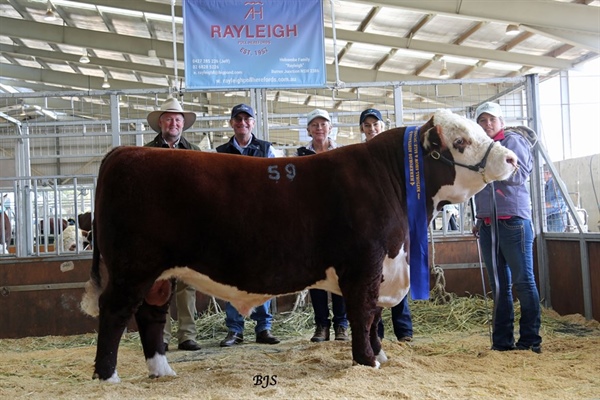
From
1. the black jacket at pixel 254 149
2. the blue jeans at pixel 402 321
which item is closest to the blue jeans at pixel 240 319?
the blue jeans at pixel 402 321

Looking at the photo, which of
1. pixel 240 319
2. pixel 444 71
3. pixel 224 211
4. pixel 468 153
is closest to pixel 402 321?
pixel 240 319

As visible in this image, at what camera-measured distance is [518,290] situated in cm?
506

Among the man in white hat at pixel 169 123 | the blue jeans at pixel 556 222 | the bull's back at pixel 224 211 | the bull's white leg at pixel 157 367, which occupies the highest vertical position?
the man in white hat at pixel 169 123

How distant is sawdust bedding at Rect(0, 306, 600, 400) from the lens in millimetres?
3725

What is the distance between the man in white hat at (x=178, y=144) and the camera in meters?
5.80

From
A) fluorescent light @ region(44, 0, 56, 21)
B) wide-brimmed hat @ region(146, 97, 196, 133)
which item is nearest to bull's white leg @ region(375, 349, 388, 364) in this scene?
wide-brimmed hat @ region(146, 97, 196, 133)

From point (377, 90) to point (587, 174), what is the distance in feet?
20.3

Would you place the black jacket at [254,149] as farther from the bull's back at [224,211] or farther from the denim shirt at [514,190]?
the denim shirt at [514,190]

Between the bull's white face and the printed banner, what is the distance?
3.01 metres

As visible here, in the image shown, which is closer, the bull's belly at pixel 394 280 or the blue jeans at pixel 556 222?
the bull's belly at pixel 394 280

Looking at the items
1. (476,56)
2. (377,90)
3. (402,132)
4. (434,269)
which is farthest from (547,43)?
(402,132)

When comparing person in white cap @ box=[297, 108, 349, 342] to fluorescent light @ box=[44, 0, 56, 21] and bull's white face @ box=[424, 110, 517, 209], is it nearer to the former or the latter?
bull's white face @ box=[424, 110, 517, 209]

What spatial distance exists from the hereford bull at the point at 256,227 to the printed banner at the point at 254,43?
2.96 m

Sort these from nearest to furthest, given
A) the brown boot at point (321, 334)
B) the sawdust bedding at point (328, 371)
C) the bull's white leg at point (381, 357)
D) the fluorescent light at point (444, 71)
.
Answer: the sawdust bedding at point (328, 371), the bull's white leg at point (381, 357), the brown boot at point (321, 334), the fluorescent light at point (444, 71)
